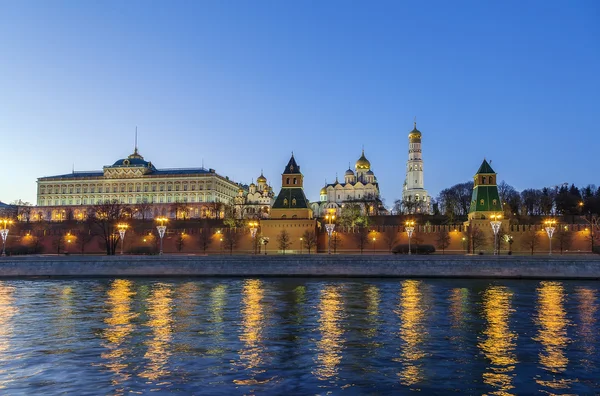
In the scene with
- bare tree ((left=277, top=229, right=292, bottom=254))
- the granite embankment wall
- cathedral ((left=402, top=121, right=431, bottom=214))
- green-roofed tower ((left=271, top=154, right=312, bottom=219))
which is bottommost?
the granite embankment wall

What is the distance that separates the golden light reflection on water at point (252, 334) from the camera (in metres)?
14.2

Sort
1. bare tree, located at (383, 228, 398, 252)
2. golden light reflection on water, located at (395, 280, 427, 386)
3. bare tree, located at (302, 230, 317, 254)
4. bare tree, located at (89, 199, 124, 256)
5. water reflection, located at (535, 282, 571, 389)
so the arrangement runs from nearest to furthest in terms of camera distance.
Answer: water reflection, located at (535, 282, 571, 389) → golden light reflection on water, located at (395, 280, 427, 386) → bare tree, located at (302, 230, 317, 254) → bare tree, located at (89, 199, 124, 256) → bare tree, located at (383, 228, 398, 252)

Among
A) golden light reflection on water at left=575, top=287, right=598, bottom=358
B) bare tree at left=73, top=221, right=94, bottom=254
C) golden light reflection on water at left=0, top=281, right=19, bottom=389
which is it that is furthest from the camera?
bare tree at left=73, top=221, right=94, bottom=254

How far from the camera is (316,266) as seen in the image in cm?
4116

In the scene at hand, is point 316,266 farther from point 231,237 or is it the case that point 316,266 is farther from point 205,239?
point 205,239

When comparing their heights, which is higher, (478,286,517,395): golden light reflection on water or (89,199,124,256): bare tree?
(89,199,124,256): bare tree

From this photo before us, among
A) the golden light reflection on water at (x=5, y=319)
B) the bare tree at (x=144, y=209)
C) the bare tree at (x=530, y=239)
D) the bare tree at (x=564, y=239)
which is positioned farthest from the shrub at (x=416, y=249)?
the bare tree at (x=144, y=209)

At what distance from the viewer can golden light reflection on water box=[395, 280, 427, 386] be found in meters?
13.9

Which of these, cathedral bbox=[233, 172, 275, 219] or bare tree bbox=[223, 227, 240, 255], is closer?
bare tree bbox=[223, 227, 240, 255]

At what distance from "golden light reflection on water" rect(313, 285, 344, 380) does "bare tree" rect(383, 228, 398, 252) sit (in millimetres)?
33054

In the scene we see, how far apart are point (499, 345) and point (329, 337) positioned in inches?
202

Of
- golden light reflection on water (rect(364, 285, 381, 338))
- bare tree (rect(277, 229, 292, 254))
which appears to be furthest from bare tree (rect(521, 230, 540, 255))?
golden light reflection on water (rect(364, 285, 381, 338))

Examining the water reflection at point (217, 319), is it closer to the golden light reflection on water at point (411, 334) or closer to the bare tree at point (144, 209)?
the golden light reflection on water at point (411, 334)

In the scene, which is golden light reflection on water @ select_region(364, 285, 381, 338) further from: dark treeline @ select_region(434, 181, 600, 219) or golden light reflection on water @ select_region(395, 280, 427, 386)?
dark treeline @ select_region(434, 181, 600, 219)
